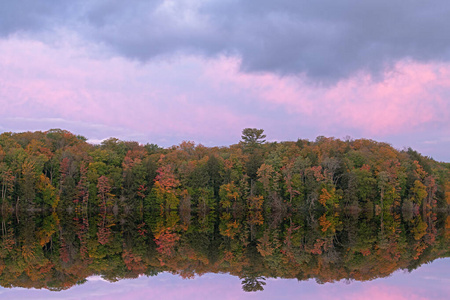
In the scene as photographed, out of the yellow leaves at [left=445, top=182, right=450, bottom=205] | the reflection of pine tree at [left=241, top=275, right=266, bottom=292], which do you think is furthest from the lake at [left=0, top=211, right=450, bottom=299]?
the yellow leaves at [left=445, top=182, right=450, bottom=205]

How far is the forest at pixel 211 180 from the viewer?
7219 centimetres

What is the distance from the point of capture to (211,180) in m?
79.3

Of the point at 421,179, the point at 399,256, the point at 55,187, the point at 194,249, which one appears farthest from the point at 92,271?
Answer: the point at 421,179

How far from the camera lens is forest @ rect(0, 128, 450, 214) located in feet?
237

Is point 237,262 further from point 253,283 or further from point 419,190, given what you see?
point 419,190

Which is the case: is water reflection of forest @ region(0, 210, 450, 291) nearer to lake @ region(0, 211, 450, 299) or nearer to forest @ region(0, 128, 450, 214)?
lake @ region(0, 211, 450, 299)

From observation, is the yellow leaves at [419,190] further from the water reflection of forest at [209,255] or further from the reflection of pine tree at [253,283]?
the reflection of pine tree at [253,283]

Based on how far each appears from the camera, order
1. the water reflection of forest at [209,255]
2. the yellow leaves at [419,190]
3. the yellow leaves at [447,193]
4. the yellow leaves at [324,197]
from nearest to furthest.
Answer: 1. the water reflection of forest at [209,255]
2. the yellow leaves at [324,197]
3. the yellow leaves at [419,190]
4. the yellow leaves at [447,193]

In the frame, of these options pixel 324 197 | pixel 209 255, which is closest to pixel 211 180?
pixel 324 197

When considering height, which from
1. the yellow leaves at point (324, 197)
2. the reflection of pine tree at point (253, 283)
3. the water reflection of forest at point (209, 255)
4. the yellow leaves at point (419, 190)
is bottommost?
the water reflection of forest at point (209, 255)

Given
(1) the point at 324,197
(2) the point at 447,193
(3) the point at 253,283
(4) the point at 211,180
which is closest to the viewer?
(3) the point at 253,283

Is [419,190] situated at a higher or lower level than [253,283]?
higher

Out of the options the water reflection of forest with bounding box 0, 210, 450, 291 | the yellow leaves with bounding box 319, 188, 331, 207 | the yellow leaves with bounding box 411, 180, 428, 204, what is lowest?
the water reflection of forest with bounding box 0, 210, 450, 291

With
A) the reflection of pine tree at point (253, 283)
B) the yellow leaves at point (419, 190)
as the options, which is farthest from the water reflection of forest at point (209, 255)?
the yellow leaves at point (419, 190)
